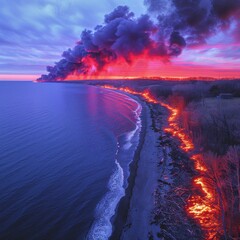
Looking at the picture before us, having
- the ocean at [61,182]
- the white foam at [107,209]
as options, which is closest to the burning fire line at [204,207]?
the white foam at [107,209]

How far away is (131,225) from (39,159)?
12441 mm

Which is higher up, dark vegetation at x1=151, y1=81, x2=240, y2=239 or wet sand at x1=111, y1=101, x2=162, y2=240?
dark vegetation at x1=151, y1=81, x2=240, y2=239

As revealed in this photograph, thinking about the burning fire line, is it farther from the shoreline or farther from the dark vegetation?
the shoreline

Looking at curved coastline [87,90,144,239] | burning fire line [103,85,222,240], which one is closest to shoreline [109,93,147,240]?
curved coastline [87,90,144,239]

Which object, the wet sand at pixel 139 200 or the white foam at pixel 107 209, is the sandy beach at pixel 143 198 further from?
the white foam at pixel 107 209

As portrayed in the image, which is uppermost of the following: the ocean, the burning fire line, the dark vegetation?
the dark vegetation

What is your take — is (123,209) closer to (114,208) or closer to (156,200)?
(114,208)

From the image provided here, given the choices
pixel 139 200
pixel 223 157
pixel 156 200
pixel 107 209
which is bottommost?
pixel 107 209

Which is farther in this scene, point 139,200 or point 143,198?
point 143,198

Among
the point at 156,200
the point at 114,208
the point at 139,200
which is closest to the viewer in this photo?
the point at 114,208

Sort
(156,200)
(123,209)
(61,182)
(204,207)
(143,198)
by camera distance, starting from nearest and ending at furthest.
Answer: (204,207) → (123,209) → (156,200) → (143,198) → (61,182)

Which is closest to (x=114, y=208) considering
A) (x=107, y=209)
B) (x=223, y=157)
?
(x=107, y=209)

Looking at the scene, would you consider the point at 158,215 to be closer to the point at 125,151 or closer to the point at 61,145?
the point at 125,151

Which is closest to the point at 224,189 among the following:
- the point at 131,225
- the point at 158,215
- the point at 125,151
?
the point at 158,215
